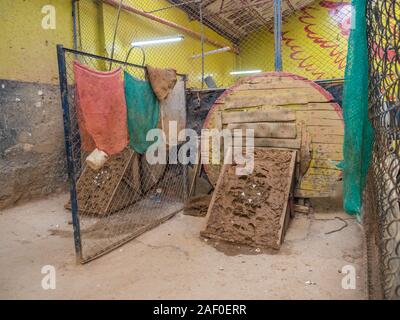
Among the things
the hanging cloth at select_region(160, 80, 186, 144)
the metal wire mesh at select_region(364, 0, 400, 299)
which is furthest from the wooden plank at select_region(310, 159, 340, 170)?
the hanging cloth at select_region(160, 80, 186, 144)

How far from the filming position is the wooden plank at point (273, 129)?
4.12 meters

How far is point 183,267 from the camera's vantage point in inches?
112

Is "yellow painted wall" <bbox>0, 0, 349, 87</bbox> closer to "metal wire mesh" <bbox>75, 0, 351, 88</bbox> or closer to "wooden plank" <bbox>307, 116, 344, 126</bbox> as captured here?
"metal wire mesh" <bbox>75, 0, 351, 88</bbox>

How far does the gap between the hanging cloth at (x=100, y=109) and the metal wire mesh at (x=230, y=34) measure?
147 inches

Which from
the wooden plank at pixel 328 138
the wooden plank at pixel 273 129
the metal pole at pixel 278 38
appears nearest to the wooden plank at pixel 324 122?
the wooden plank at pixel 328 138

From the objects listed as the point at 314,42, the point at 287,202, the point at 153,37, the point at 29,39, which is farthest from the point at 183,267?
the point at 314,42

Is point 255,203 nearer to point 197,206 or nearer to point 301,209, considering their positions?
point 301,209

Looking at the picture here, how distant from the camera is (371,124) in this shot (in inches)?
88.7

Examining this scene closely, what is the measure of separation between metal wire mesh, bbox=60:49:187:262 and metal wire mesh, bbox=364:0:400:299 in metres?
2.61

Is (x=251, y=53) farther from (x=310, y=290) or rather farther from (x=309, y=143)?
(x=310, y=290)

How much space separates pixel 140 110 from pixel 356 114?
2.33 meters

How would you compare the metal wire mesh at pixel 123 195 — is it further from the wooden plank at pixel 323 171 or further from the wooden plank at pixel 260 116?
the wooden plank at pixel 323 171

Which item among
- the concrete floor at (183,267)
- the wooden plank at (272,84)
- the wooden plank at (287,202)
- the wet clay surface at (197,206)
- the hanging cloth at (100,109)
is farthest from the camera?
the wet clay surface at (197,206)

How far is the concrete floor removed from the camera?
243 centimetres
